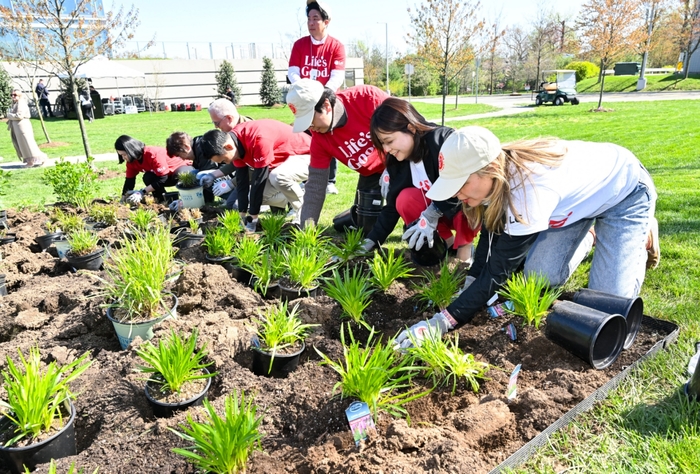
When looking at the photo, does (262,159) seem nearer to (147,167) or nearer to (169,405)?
(147,167)

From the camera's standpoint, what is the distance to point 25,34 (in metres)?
8.84

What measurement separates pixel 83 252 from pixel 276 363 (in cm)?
249

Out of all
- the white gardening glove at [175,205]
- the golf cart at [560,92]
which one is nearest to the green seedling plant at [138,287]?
the white gardening glove at [175,205]

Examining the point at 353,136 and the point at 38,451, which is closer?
the point at 38,451

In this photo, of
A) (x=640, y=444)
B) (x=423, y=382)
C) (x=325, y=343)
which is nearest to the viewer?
(x=640, y=444)

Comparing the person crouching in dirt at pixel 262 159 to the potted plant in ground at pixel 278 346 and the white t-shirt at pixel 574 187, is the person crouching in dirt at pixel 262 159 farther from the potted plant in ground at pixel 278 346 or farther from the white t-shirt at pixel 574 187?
the white t-shirt at pixel 574 187

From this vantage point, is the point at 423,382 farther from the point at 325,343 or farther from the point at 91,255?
the point at 91,255

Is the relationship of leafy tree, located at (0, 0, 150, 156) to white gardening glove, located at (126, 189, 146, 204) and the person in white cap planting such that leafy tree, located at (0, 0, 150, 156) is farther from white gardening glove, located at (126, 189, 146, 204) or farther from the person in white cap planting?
the person in white cap planting

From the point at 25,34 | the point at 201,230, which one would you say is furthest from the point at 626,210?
the point at 25,34

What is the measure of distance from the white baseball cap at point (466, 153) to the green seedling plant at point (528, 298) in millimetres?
635

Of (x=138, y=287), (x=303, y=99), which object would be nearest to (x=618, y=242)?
(x=303, y=99)

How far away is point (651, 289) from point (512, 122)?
13.5 metres

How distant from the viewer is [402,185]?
3490 millimetres

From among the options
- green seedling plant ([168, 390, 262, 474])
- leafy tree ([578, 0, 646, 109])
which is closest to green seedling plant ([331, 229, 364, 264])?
green seedling plant ([168, 390, 262, 474])
